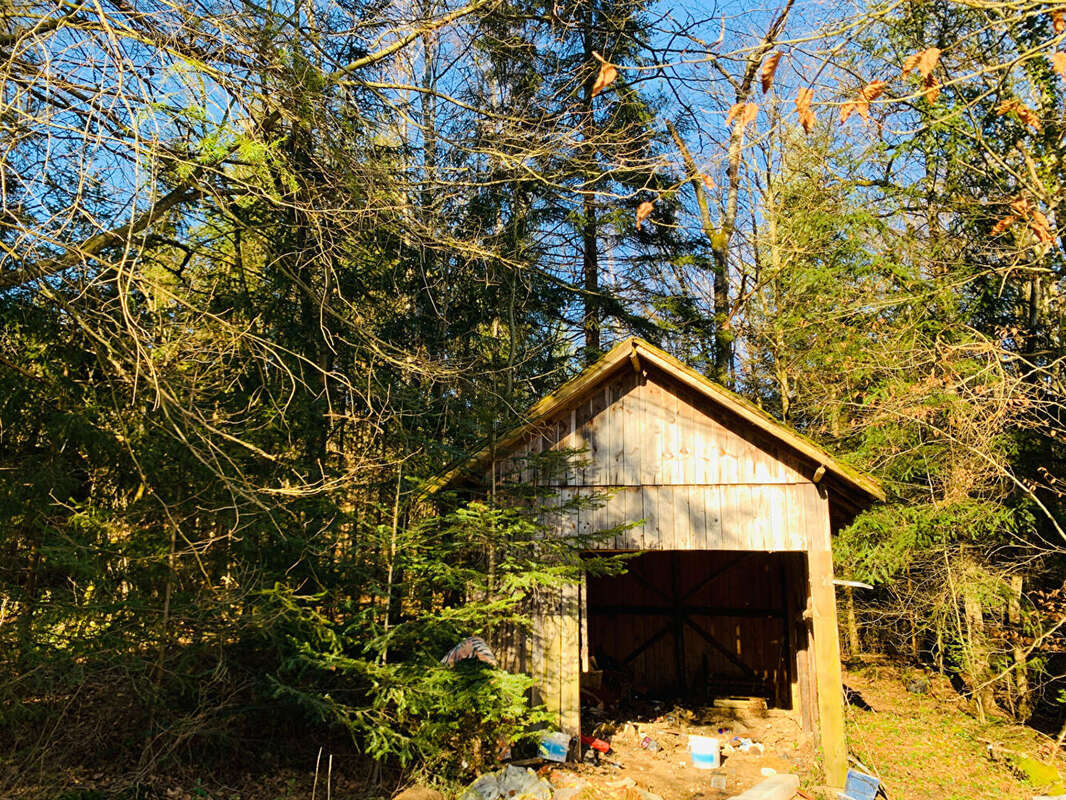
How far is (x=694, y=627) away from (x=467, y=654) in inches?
320

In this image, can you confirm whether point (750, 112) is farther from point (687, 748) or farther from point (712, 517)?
point (687, 748)

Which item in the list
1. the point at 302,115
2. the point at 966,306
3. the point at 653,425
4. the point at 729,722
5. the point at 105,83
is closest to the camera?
the point at 105,83

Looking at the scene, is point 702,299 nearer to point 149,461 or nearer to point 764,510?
point 764,510

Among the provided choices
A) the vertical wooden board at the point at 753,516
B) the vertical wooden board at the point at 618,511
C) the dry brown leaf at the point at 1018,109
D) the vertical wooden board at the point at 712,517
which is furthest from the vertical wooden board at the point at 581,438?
the dry brown leaf at the point at 1018,109

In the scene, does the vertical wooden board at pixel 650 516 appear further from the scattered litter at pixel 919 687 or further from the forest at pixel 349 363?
the scattered litter at pixel 919 687

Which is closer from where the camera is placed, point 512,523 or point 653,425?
point 512,523

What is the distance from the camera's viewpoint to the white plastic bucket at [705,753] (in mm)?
9430

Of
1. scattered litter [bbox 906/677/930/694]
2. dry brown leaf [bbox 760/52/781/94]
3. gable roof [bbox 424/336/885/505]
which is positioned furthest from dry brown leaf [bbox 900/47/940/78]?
scattered litter [bbox 906/677/930/694]

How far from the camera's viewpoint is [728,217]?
18031 millimetres

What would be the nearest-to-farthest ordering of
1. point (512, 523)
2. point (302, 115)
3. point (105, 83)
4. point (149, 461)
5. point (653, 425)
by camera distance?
1. point (105, 83)
2. point (302, 115)
3. point (149, 461)
4. point (512, 523)
5. point (653, 425)

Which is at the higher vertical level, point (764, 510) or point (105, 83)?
point (105, 83)

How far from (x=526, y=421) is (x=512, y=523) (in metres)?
1.23

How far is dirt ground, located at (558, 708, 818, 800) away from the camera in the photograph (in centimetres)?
866

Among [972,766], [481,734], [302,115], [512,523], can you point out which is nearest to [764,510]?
[512,523]
